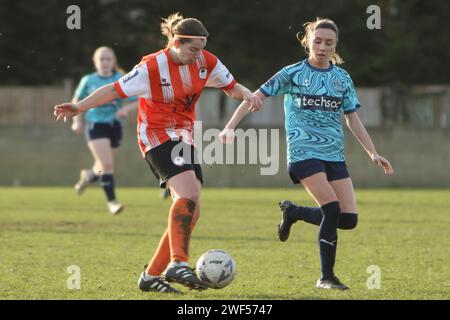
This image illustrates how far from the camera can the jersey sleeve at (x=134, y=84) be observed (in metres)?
6.94

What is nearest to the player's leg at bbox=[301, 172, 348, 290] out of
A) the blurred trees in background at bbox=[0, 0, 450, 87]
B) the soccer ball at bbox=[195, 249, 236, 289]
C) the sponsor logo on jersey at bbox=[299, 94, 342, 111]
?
the sponsor logo on jersey at bbox=[299, 94, 342, 111]

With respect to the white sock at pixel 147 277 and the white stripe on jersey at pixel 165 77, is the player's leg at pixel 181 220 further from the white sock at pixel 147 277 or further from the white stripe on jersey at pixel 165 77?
the white stripe on jersey at pixel 165 77

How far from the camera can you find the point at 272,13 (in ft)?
98.4

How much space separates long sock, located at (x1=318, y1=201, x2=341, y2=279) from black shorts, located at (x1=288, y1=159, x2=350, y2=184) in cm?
25

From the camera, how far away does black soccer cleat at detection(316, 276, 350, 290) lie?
709 cm

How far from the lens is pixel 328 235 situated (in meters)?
7.32

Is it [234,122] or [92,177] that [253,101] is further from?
[92,177]

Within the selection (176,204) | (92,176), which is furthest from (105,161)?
(176,204)

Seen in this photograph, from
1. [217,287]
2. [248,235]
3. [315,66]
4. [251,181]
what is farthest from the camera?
[251,181]

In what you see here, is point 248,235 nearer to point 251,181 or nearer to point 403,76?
point 251,181

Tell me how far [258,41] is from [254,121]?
350 cm

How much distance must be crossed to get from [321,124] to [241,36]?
23.2m

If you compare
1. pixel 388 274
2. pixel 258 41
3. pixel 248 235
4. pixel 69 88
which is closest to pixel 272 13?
pixel 258 41

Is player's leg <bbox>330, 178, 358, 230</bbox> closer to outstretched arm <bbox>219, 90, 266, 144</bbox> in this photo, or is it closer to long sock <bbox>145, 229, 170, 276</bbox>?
outstretched arm <bbox>219, 90, 266, 144</bbox>
